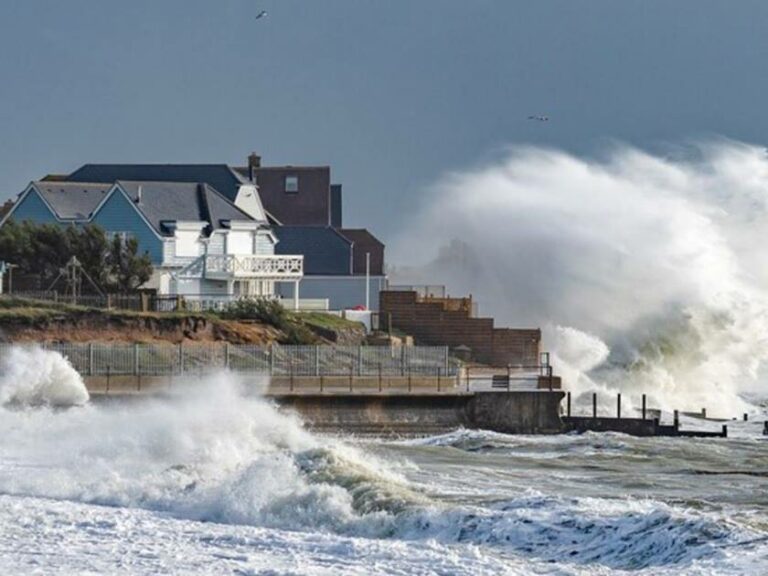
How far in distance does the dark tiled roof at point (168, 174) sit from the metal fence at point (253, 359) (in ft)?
80.8

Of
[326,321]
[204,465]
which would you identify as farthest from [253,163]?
[204,465]

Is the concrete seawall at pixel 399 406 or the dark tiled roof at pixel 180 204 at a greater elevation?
the dark tiled roof at pixel 180 204

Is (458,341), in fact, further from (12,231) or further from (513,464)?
(513,464)

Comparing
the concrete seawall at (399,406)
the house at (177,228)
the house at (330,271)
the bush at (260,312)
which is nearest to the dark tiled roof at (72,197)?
the house at (177,228)

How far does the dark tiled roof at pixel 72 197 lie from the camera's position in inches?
2783

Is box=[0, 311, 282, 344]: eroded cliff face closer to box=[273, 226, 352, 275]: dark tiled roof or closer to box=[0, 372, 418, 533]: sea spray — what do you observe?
box=[0, 372, 418, 533]: sea spray

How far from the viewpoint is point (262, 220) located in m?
76.9

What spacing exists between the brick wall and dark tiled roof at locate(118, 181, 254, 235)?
7923mm

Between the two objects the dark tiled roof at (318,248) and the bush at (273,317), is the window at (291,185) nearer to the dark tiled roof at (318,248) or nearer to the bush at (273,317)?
the dark tiled roof at (318,248)

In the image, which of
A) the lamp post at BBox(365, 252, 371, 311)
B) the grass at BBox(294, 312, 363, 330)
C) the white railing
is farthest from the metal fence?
the lamp post at BBox(365, 252, 371, 311)

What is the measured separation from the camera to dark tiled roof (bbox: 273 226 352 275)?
7700 centimetres

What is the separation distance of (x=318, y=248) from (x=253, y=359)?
26444mm

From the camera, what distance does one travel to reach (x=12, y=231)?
217 ft

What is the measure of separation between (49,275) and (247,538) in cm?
4075
